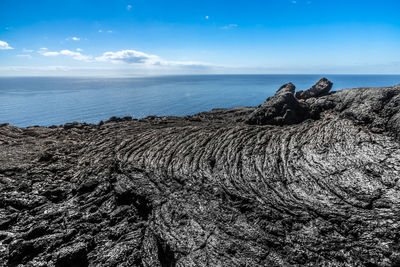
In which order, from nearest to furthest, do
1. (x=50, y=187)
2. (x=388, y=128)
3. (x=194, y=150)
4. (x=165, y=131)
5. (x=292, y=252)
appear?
(x=292, y=252), (x=50, y=187), (x=388, y=128), (x=194, y=150), (x=165, y=131)

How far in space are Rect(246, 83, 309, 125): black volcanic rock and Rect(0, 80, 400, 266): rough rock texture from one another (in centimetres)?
331

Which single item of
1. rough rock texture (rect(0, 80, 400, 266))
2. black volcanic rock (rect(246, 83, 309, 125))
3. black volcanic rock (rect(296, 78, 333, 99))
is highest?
black volcanic rock (rect(296, 78, 333, 99))

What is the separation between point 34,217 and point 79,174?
4.30 metres

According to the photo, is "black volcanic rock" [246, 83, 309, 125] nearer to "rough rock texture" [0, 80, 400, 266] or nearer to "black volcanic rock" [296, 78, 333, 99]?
"rough rock texture" [0, 80, 400, 266]

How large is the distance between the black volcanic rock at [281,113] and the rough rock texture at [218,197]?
331 cm

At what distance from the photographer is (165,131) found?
22.8 m

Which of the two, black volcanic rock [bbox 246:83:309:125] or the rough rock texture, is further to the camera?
black volcanic rock [bbox 246:83:309:125]

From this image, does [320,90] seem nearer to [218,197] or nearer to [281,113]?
[281,113]

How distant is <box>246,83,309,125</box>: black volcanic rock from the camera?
78.6 feet

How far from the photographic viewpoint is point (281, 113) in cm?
2508

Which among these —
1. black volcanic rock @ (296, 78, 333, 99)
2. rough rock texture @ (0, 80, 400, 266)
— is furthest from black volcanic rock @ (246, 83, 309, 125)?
black volcanic rock @ (296, 78, 333, 99)

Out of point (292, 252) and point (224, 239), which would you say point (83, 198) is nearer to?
point (224, 239)

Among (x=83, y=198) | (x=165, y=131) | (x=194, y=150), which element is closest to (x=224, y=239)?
(x=194, y=150)

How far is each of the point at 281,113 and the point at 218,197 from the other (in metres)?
15.9
